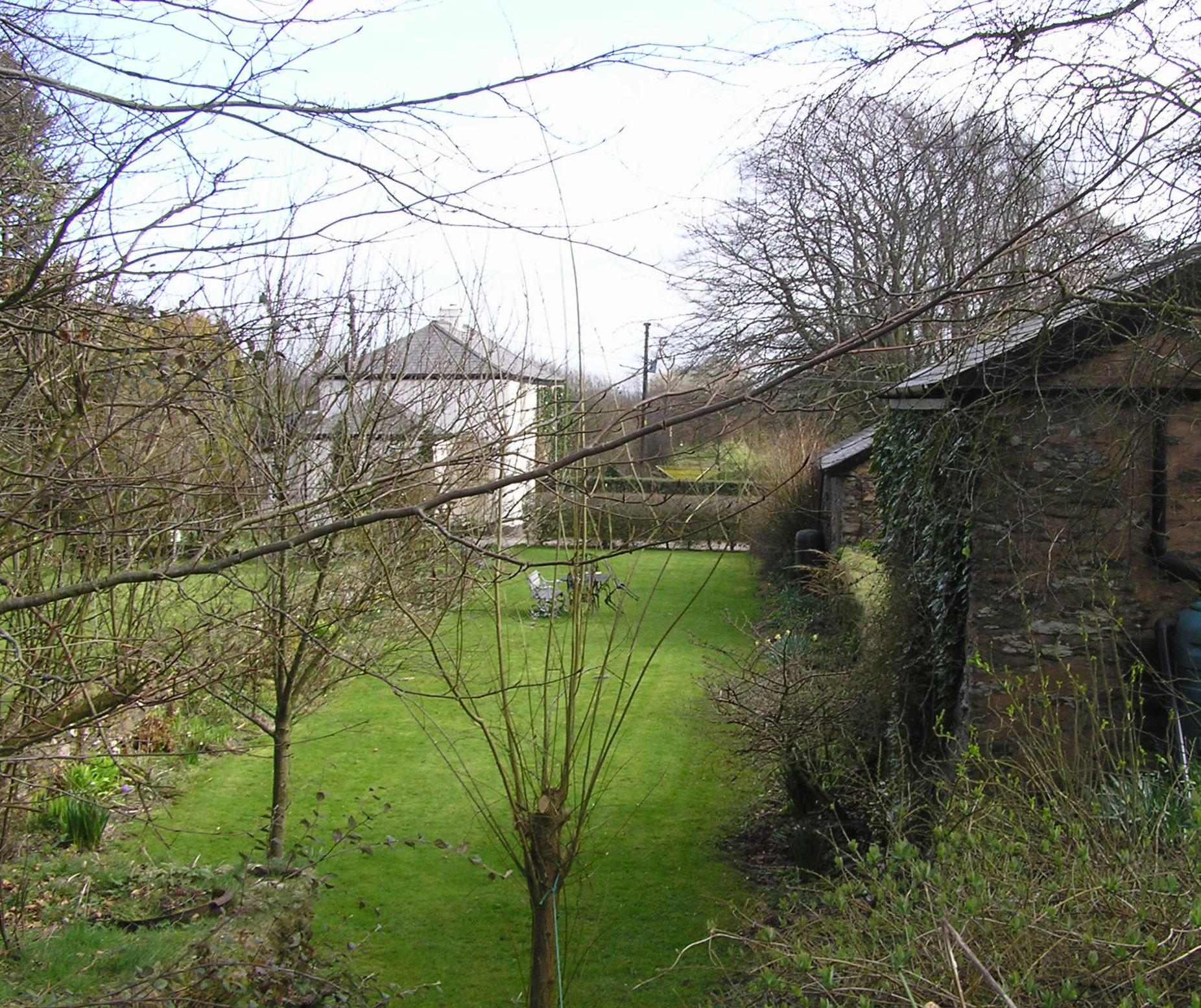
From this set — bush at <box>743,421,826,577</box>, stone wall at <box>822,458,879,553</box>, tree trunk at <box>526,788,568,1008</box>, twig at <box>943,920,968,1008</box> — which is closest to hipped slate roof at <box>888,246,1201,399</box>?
tree trunk at <box>526,788,568,1008</box>

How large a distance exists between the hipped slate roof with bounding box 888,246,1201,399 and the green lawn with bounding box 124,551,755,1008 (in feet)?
7.17

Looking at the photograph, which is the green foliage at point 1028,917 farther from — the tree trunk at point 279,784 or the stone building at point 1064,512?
the tree trunk at point 279,784

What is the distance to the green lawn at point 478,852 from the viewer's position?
227 inches

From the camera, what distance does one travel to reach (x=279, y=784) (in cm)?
651

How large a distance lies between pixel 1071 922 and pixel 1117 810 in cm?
113

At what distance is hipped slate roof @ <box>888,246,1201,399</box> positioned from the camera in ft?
17.5

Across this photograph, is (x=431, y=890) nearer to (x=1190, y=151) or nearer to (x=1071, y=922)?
(x=1071, y=922)

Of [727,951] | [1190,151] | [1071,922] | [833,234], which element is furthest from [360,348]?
[833,234]

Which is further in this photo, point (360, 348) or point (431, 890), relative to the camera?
point (360, 348)

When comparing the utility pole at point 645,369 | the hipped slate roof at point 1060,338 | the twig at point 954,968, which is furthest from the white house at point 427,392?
the twig at point 954,968

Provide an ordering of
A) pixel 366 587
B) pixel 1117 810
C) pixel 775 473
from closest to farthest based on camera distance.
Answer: pixel 1117 810 → pixel 366 587 → pixel 775 473

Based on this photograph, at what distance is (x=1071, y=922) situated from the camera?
3.03 meters

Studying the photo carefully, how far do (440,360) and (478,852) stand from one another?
3.81m

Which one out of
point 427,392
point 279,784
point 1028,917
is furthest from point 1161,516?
point 279,784
